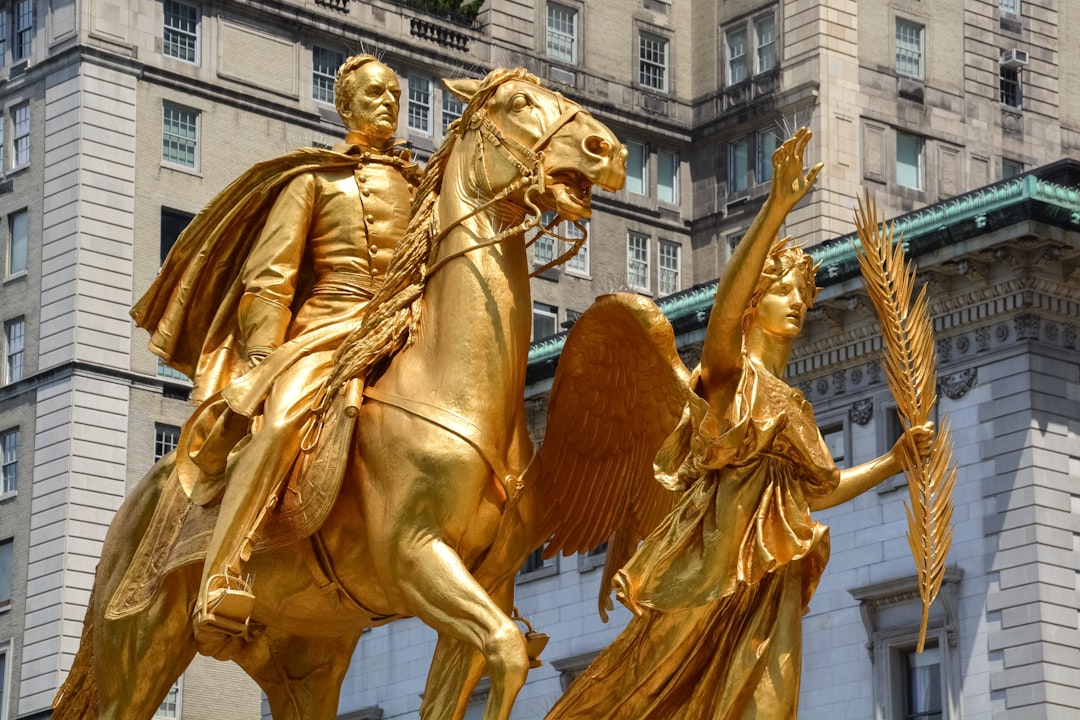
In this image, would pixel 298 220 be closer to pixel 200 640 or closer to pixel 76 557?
pixel 200 640

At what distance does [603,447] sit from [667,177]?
205 feet

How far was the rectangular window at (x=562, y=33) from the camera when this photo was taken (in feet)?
245

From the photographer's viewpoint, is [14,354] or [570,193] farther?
[14,354]

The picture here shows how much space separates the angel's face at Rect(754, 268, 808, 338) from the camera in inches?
582

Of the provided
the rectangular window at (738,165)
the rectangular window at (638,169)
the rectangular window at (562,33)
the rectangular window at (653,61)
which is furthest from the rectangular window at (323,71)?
the rectangular window at (738,165)

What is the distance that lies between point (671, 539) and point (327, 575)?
1.86 m

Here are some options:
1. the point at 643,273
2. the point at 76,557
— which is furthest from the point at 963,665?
the point at 643,273

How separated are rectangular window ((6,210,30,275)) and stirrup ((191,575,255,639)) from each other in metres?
49.9

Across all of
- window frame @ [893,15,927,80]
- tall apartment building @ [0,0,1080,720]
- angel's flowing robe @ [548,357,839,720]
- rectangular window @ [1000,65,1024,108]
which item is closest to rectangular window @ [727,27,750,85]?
tall apartment building @ [0,0,1080,720]

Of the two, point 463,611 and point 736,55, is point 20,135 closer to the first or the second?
point 736,55

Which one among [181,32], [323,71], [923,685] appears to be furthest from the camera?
[323,71]

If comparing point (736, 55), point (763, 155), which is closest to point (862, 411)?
point (763, 155)

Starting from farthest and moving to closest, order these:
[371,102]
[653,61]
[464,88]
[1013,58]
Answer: [653,61] < [1013,58] < [371,102] < [464,88]

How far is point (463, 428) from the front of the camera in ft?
46.2
